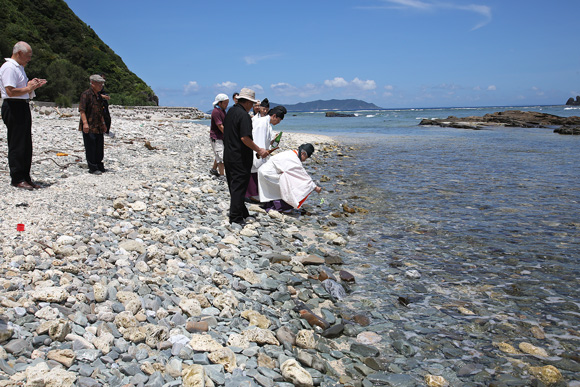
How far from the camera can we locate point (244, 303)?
440 cm

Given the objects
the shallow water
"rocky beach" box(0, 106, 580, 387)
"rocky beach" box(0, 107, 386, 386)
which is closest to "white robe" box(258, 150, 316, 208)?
"rocky beach" box(0, 107, 386, 386)

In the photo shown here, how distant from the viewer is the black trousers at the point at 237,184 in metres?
6.82

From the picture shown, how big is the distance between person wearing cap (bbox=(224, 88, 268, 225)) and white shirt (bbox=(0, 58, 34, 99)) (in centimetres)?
316

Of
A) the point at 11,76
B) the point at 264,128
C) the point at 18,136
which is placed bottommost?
the point at 18,136

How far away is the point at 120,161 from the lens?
1052 cm

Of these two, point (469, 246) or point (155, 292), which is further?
point (469, 246)

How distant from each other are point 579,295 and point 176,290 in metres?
5.08

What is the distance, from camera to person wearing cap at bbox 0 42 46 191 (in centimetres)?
611

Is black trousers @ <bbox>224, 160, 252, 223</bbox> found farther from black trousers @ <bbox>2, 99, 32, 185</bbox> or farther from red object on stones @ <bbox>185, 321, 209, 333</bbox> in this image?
red object on stones @ <bbox>185, 321, 209, 333</bbox>

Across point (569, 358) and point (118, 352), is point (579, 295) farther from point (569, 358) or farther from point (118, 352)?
point (118, 352)

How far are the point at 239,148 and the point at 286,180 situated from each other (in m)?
1.59

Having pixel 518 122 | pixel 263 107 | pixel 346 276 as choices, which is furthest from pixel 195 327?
pixel 518 122

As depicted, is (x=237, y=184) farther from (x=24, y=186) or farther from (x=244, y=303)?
(x=24, y=186)

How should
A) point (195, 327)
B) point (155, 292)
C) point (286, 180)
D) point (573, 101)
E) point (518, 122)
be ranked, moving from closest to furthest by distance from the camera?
point (195, 327) → point (155, 292) → point (286, 180) → point (518, 122) → point (573, 101)
